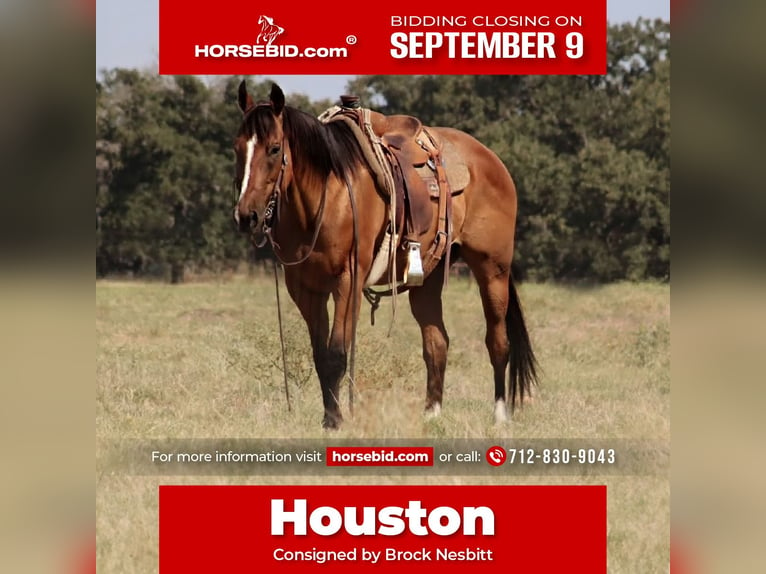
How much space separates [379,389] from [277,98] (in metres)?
3.30

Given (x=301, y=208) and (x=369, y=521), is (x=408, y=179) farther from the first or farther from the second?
(x=369, y=521)

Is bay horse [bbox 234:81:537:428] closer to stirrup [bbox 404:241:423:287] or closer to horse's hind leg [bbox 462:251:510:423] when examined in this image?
horse's hind leg [bbox 462:251:510:423]

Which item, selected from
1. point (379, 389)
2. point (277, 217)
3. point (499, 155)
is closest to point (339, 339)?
point (277, 217)

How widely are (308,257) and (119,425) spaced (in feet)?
5.54

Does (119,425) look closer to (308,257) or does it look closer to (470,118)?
(308,257)

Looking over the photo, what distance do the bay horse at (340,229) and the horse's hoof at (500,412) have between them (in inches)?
0.5

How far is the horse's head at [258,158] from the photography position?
5.45m

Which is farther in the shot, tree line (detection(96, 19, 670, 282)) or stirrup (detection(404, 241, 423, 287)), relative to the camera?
tree line (detection(96, 19, 670, 282))

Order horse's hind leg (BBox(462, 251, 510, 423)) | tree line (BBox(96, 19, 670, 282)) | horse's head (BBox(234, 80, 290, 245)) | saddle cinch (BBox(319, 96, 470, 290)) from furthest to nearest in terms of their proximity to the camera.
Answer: tree line (BBox(96, 19, 670, 282))
horse's hind leg (BBox(462, 251, 510, 423))
saddle cinch (BBox(319, 96, 470, 290))
horse's head (BBox(234, 80, 290, 245))

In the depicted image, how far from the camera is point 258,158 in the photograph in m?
5.56

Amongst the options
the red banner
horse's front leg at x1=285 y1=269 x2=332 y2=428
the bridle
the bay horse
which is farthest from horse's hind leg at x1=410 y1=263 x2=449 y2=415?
the red banner

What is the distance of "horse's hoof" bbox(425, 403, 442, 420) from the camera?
7098mm
